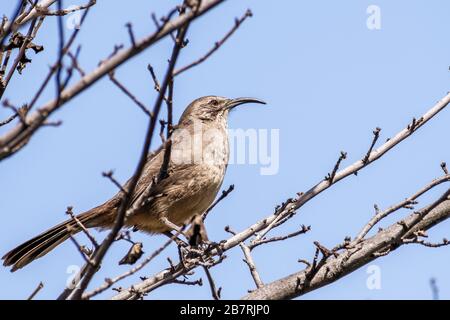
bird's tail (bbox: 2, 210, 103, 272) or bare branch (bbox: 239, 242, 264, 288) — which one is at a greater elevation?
bird's tail (bbox: 2, 210, 103, 272)

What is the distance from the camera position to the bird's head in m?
6.64

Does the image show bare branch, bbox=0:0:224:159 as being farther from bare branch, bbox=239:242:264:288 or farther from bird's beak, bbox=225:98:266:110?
bird's beak, bbox=225:98:266:110

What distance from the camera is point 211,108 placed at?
6.69m

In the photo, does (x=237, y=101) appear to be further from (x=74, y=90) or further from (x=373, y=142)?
(x=74, y=90)

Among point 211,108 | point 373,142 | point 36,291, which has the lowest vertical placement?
point 36,291

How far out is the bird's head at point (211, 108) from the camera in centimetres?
664

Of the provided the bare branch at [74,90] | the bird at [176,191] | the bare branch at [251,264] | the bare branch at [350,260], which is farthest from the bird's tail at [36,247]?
the bare branch at [74,90]

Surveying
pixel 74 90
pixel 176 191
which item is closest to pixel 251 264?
pixel 176 191

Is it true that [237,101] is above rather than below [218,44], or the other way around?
above

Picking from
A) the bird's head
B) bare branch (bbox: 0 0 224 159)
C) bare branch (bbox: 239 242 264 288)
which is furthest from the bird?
bare branch (bbox: 0 0 224 159)

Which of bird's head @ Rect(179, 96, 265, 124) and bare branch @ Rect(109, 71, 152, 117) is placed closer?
bare branch @ Rect(109, 71, 152, 117)

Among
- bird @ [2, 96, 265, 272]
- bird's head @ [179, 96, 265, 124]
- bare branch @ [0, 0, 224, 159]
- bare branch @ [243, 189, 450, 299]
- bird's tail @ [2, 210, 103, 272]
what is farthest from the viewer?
bird's head @ [179, 96, 265, 124]
